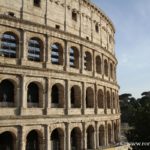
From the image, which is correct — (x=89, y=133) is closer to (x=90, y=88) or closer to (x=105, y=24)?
(x=90, y=88)

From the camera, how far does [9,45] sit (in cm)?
2228

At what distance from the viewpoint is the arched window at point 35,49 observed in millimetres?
23547

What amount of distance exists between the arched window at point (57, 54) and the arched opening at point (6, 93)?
15.3 ft

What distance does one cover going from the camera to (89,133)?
2855 centimetres

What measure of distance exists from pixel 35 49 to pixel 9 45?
2422 millimetres

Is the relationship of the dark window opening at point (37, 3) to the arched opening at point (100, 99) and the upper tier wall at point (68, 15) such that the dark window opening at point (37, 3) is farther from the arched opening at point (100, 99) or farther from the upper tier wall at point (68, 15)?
the arched opening at point (100, 99)

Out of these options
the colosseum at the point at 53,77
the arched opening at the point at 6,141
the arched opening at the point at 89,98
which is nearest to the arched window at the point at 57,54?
A: the colosseum at the point at 53,77

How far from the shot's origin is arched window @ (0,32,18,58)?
72.1 ft

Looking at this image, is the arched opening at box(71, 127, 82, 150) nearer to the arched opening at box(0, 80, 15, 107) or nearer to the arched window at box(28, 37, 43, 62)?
the arched opening at box(0, 80, 15, 107)

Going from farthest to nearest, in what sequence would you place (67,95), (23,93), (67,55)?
(67,55) → (67,95) → (23,93)

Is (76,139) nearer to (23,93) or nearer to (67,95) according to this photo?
(67,95)

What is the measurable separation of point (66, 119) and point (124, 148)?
11422 mm

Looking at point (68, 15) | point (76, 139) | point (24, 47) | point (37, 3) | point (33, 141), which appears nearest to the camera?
point (24, 47)

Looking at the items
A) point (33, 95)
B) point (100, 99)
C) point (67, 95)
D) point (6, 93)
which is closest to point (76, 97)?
point (67, 95)
